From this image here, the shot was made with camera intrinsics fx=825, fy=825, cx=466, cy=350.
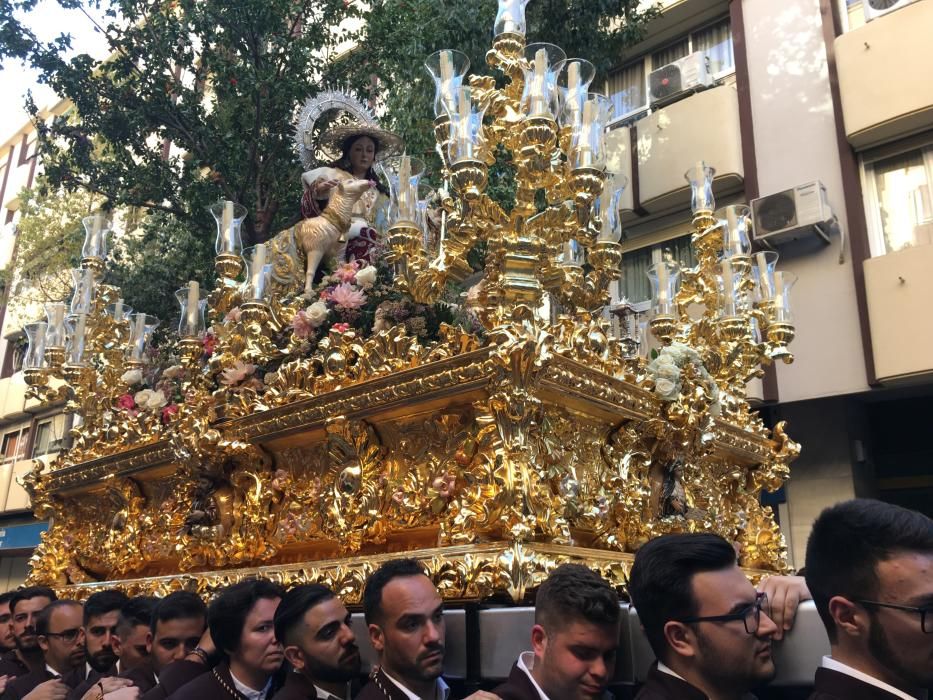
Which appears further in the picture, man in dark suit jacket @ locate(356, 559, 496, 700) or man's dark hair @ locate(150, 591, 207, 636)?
man's dark hair @ locate(150, 591, 207, 636)

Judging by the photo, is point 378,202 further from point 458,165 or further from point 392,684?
point 392,684

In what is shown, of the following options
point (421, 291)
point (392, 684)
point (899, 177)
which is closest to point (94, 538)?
point (421, 291)

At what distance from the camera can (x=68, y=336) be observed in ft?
20.6

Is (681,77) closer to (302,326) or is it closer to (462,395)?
(302,326)

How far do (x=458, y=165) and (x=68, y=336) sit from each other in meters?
4.18

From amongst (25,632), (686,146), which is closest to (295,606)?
(25,632)

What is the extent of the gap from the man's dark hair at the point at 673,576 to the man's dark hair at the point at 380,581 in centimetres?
101

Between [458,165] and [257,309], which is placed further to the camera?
[257,309]

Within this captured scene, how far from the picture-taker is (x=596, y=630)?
7.83ft

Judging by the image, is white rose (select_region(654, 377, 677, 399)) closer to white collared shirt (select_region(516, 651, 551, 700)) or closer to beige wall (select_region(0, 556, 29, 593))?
white collared shirt (select_region(516, 651, 551, 700))

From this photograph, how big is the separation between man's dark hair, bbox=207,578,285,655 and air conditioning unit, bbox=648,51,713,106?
9.99m

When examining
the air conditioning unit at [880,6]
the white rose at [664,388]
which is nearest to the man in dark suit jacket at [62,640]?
the white rose at [664,388]

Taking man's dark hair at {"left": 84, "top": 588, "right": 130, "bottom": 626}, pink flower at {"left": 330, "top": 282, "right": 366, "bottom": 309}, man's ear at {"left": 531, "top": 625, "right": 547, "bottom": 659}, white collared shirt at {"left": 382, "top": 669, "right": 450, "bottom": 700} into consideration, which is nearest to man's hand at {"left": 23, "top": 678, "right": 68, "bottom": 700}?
man's dark hair at {"left": 84, "top": 588, "right": 130, "bottom": 626}

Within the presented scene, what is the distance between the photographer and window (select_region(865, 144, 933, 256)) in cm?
926
